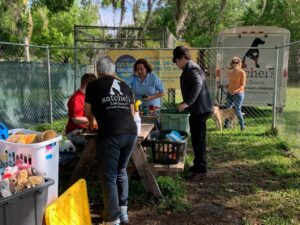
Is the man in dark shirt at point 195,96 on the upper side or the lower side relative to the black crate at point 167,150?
upper

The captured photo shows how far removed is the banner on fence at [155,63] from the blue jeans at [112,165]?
5705 mm

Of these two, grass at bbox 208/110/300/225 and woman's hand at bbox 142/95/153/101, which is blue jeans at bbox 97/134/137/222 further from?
woman's hand at bbox 142/95/153/101

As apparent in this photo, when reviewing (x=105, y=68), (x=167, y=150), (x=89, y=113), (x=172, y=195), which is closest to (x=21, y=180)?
(x=89, y=113)

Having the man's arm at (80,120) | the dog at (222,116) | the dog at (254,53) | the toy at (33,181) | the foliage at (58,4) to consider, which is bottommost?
the dog at (222,116)

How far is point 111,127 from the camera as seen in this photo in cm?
356

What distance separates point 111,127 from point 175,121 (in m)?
1.81

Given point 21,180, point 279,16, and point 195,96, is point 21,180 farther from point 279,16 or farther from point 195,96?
point 279,16

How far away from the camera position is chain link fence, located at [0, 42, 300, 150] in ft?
27.9

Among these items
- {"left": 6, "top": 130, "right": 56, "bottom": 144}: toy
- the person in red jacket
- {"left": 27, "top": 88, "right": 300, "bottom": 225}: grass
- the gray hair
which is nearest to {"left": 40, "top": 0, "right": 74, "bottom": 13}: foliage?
{"left": 27, "top": 88, "right": 300, "bottom": 225}: grass

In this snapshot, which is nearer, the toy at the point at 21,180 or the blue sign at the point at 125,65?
the toy at the point at 21,180

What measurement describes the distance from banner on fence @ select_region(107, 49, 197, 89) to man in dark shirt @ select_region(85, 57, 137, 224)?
18.6 feet

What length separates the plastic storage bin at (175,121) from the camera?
5191mm

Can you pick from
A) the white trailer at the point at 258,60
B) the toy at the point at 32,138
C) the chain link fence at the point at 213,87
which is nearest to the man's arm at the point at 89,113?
the toy at the point at 32,138

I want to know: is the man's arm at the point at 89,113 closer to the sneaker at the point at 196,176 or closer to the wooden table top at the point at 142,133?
the wooden table top at the point at 142,133
